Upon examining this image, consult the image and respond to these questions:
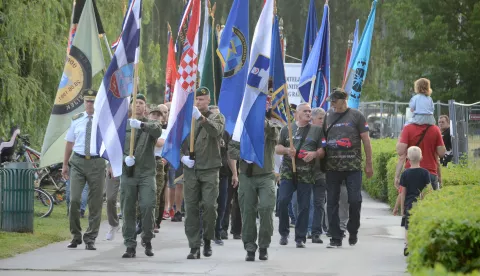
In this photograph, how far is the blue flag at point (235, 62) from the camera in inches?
565

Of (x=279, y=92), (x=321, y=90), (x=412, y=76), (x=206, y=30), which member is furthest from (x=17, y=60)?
(x=412, y=76)

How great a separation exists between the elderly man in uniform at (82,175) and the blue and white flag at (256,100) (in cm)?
190

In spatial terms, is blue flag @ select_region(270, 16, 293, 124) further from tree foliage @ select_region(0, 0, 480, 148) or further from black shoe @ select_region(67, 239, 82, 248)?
tree foliage @ select_region(0, 0, 480, 148)

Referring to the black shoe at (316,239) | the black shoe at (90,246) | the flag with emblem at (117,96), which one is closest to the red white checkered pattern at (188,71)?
the flag with emblem at (117,96)

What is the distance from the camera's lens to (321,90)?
19.0 metres

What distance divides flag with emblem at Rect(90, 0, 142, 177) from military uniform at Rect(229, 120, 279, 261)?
154cm

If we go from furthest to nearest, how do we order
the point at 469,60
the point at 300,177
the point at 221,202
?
the point at 469,60 → the point at 221,202 → the point at 300,177

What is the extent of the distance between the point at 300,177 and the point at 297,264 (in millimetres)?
2380

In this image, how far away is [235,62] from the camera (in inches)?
567

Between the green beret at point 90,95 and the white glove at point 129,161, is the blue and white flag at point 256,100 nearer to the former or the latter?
the white glove at point 129,161

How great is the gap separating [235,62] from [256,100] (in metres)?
0.88

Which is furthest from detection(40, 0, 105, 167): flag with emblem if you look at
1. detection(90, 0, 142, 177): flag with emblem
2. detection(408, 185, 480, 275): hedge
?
detection(408, 185, 480, 275): hedge

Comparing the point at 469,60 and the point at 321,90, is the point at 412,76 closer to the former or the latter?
the point at 469,60

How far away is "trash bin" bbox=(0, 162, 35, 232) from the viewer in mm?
15172
